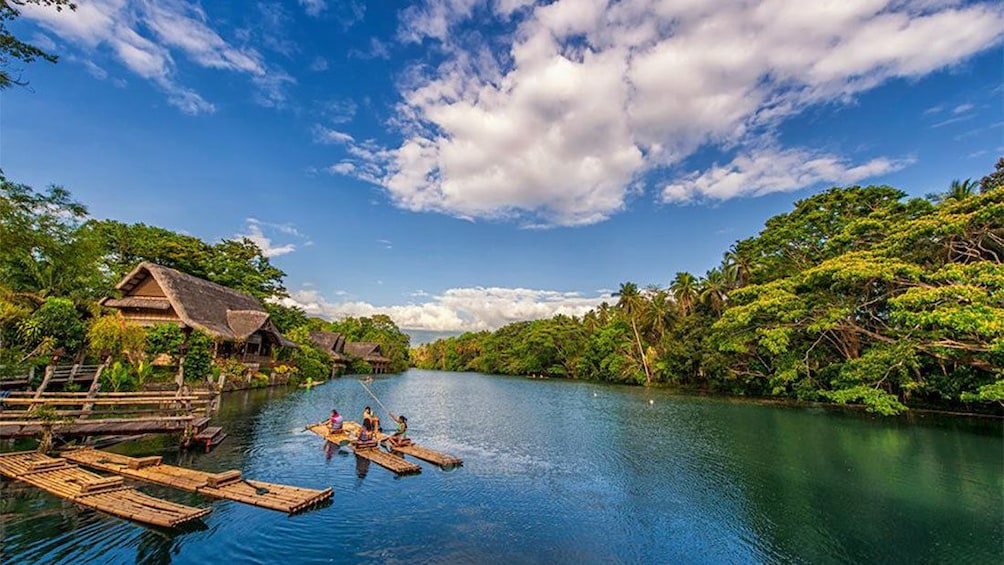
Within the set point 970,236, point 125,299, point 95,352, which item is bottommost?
point 95,352

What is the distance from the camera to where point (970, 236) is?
20391 millimetres

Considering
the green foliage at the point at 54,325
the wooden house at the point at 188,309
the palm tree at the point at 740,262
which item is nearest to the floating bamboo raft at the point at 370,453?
the green foliage at the point at 54,325

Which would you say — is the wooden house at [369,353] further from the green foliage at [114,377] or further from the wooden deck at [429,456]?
the wooden deck at [429,456]

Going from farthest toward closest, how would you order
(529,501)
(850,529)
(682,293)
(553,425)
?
1. (682,293)
2. (553,425)
3. (529,501)
4. (850,529)

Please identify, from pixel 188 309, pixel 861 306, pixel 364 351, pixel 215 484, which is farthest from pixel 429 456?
pixel 364 351

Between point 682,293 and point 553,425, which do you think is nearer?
point 553,425

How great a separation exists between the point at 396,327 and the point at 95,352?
241 ft

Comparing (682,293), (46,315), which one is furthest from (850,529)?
(682,293)

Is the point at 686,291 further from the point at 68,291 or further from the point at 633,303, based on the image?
the point at 68,291

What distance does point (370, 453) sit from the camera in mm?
14125

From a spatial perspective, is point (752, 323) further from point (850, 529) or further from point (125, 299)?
point (125, 299)

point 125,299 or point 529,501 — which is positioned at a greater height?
point 125,299

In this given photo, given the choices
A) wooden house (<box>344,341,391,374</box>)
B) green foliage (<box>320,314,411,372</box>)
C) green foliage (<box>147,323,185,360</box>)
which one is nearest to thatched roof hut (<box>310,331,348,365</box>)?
wooden house (<box>344,341,391,374</box>)

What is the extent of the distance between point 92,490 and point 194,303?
2321cm
